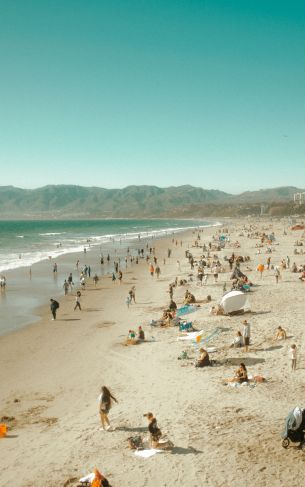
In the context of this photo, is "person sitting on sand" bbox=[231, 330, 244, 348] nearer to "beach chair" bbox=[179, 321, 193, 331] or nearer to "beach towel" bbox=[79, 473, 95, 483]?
"beach chair" bbox=[179, 321, 193, 331]

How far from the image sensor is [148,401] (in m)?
11.2

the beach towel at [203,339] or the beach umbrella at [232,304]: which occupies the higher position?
the beach umbrella at [232,304]

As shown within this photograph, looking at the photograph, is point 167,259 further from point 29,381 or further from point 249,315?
point 29,381

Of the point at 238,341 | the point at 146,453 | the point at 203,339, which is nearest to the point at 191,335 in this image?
the point at 203,339

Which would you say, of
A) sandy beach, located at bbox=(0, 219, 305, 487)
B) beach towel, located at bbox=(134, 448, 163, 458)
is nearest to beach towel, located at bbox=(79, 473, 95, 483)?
sandy beach, located at bbox=(0, 219, 305, 487)

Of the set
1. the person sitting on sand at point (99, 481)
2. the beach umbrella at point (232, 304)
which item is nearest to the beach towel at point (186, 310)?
the beach umbrella at point (232, 304)

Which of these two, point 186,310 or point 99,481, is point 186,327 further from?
point 99,481

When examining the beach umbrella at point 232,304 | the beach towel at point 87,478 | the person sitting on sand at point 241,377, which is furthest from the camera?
the beach umbrella at point 232,304

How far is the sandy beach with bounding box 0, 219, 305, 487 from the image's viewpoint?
8.01m

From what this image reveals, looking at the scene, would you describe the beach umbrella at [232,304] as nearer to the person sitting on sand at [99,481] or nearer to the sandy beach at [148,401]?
the sandy beach at [148,401]

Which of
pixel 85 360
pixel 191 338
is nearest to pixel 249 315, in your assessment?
pixel 191 338

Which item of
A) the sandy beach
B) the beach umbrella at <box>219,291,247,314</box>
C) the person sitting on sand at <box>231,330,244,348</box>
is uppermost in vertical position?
the beach umbrella at <box>219,291,247,314</box>

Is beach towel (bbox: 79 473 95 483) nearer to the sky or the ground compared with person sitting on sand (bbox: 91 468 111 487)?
nearer to the ground

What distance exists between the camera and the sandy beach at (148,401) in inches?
315
